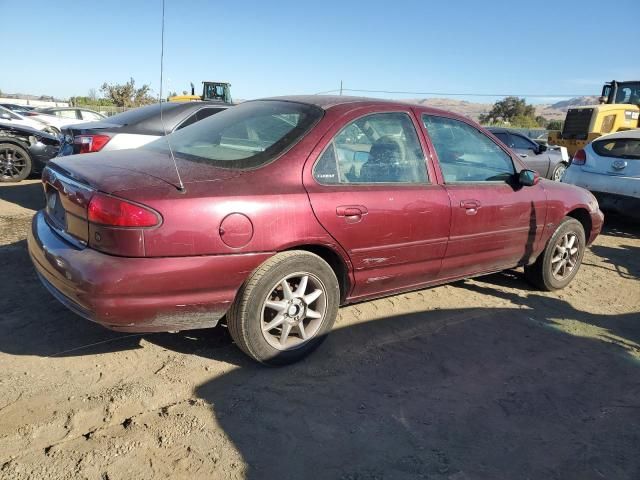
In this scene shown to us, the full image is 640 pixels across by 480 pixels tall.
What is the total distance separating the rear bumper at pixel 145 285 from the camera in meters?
2.61

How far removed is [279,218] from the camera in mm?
2934

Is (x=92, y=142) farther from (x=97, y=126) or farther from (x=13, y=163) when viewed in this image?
(x=13, y=163)

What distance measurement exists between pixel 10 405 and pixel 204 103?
4918 millimetres

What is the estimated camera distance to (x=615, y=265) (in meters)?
6.05

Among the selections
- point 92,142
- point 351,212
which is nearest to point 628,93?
point 92,142

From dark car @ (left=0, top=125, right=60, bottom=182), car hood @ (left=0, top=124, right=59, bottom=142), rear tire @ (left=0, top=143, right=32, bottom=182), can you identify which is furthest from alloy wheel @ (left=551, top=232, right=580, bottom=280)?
rear tire @ (left=0, top=143, right=32, bottom=182)

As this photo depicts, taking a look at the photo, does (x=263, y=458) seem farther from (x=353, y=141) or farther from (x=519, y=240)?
(x=519, y=240)

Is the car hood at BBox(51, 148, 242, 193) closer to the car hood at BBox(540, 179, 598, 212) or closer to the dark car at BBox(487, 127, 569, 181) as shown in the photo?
the car hood at BBox(540, 179, 598, 212)

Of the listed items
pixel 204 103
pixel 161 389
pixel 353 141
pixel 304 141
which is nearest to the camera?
pixel 161 389

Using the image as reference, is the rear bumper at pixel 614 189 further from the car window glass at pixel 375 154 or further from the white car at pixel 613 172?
the car window glass at pixel 375 154

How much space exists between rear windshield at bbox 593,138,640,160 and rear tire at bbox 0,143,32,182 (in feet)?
30.0

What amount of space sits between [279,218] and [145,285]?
31.5 inches

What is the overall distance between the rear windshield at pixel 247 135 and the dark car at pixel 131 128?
101 inches

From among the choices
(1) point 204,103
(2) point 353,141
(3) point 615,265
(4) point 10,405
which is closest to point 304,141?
(2) point 353,141
